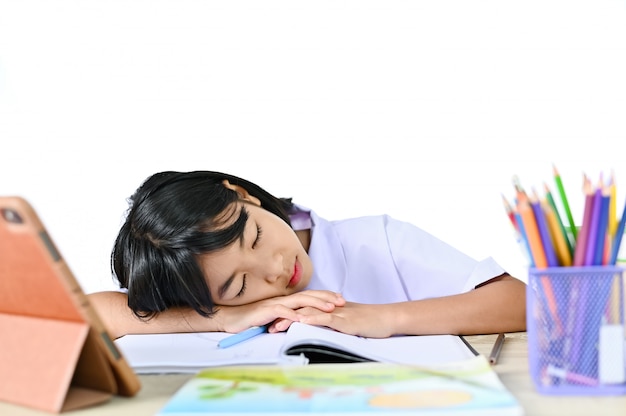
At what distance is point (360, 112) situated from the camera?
2.39 meters

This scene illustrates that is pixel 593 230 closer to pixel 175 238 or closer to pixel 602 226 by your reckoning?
pixel 602 226

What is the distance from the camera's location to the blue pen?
82cm

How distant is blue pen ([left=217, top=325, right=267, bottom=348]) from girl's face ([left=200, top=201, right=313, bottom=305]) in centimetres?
10

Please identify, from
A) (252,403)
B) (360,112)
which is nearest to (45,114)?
(360,112)

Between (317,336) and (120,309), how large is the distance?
451 millimetres

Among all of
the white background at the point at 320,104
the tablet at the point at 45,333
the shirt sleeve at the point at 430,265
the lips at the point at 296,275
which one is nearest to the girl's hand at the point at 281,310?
the lips at the point at 296,275

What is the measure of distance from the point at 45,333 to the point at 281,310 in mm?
385

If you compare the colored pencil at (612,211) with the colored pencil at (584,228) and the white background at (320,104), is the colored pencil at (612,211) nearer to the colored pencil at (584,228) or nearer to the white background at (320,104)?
the colored pencil at (584,228)

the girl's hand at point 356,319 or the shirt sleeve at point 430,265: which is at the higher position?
the girl's hand at point 356,319

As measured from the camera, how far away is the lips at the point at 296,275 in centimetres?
108

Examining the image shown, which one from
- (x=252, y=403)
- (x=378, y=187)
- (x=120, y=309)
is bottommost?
(x=378, y=187)

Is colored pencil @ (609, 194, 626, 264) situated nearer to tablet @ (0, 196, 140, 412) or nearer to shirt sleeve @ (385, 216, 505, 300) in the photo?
tablet @ (0, 196, 140, 412)

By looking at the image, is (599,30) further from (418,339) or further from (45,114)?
(418,339)

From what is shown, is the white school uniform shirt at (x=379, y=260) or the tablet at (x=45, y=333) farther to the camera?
the white school uniform shirt at (x=379, y=260)
